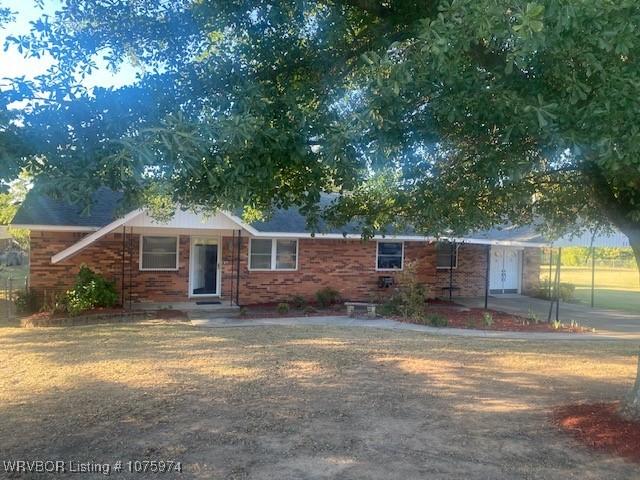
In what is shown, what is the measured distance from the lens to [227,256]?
16984mm

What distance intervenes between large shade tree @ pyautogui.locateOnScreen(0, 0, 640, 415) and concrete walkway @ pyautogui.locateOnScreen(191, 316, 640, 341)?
6.17 m

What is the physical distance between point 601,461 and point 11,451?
5.27 meters

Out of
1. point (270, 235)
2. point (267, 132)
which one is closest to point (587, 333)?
point (270, 235)

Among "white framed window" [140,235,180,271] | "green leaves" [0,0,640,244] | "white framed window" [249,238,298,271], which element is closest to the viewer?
"green leaves" [0,0,640,244]

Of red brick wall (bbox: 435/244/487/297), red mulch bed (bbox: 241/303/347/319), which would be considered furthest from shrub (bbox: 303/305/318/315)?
red brick wall (bbox: 435/244/487/297)

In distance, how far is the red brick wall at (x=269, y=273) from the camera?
14.9 meters

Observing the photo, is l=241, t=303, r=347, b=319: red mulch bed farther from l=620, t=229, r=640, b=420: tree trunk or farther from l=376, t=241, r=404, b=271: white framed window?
l=620, t=229, r=640, b=420: tree trunk

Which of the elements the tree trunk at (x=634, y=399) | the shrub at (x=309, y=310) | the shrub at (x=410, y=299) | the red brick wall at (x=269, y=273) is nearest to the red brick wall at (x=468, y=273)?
the red brick wall at (x=269, y=273)

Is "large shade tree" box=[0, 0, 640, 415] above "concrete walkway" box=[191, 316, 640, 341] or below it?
above

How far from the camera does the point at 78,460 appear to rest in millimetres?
4941

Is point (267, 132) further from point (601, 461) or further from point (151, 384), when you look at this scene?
point (151, 384)

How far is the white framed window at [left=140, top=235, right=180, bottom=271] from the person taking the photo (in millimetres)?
15969

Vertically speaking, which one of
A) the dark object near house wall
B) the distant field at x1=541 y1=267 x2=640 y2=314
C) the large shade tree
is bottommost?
the dark object near house wall

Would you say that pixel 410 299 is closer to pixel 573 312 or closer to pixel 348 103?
pixel 573 312
